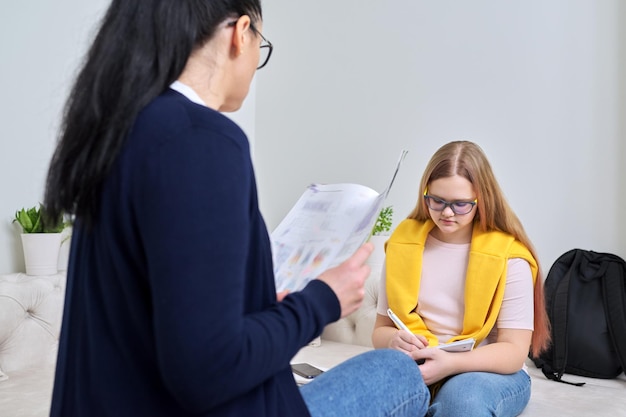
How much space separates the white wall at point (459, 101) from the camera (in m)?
2.69

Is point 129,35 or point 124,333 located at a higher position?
point 129,35

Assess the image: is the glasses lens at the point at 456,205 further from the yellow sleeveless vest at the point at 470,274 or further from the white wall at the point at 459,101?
the white wall at the point at 459,101

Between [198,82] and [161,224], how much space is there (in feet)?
0.81

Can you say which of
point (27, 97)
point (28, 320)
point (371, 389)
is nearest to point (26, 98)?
point (27, 97)

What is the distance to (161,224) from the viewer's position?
715 millimetres

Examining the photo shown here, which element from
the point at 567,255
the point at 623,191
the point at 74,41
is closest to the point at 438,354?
the point at 567,255

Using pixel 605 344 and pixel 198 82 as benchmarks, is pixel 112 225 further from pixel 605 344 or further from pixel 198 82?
pixel 605 344

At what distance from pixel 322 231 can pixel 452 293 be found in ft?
3.60

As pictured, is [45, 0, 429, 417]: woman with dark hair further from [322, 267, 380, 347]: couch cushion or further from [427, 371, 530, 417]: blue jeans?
[322, 267, 380, 347]: couch cushion

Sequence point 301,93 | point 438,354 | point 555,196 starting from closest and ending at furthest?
point 438,354 < point 555,196 < point 301,93

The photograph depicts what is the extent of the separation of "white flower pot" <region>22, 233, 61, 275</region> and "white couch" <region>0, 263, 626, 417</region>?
5 cm

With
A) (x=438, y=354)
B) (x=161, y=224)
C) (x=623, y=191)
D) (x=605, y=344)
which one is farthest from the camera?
(x=623, y=191)

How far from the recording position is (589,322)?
8.08 feet

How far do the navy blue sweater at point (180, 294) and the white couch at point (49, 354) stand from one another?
1.38 m
